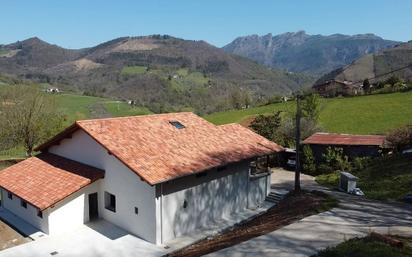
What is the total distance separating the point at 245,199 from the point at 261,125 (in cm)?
1923

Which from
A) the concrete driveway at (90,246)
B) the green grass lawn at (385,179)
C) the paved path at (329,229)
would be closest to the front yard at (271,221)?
the paved path at (329,229)

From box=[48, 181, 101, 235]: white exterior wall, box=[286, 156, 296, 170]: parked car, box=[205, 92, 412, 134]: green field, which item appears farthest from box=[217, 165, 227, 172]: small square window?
box=[205, 92, 412, 134]: green field

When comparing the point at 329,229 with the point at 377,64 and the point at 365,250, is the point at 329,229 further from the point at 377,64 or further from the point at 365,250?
the point at 377,64

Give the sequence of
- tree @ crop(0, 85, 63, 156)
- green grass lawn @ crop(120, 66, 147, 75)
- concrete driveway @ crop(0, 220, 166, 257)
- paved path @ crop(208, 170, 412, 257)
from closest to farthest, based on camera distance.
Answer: paved path @ crop(208, 170, 412, 257)
concrete driveway @ crop(0, 220, 166, 257)
tree @ crop(0, 85, 63, 156)
green grass lawn @ crop(120, 66, 147, 75)

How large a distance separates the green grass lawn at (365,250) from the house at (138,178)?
7746mm

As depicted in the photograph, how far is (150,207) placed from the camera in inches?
752

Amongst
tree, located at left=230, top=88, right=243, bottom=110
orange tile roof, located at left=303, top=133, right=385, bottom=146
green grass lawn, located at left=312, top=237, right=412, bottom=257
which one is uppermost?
tree, located at left=230, top=88, right=243, bottom=110

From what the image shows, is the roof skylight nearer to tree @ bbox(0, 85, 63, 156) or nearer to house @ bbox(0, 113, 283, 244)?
house @ bbox(0, 113, 283, 244)

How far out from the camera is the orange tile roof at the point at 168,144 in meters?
19.4

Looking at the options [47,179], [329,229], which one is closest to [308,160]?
[329,229]

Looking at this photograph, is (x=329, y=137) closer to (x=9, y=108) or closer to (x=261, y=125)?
(x=261, y=125)

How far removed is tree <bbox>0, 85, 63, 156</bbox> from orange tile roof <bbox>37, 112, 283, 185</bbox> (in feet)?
57.0

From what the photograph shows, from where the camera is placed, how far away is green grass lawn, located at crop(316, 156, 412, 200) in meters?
25.5

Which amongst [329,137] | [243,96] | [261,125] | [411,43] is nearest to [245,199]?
[329,137]
